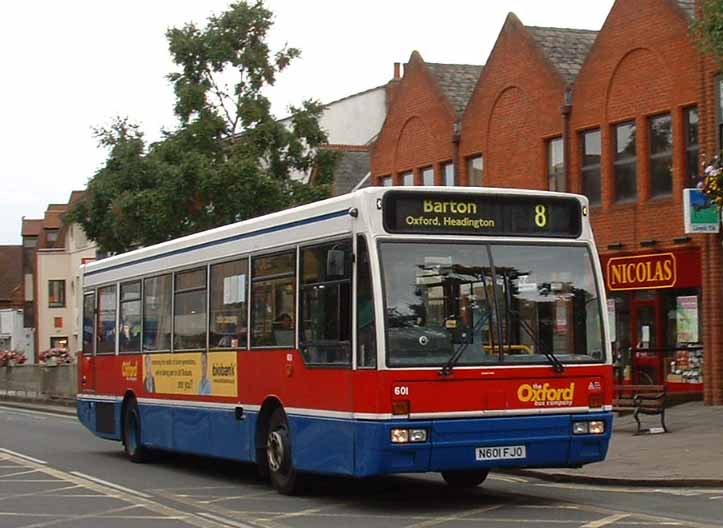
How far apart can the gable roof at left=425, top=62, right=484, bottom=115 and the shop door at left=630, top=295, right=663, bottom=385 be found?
29.8 ft

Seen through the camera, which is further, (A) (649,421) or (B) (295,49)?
(B) (295,49)

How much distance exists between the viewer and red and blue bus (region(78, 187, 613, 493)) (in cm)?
1291

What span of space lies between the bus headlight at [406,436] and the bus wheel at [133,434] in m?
8.01

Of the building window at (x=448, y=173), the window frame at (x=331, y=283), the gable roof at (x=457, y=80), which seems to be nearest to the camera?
the window frame at (x=331, y=283)

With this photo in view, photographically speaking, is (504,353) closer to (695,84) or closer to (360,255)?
(360,255)

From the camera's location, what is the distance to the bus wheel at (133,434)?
20.2 meters

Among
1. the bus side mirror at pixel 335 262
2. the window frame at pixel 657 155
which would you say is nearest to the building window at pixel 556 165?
the window frame at pixel 657 155

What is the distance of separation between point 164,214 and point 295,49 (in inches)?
208

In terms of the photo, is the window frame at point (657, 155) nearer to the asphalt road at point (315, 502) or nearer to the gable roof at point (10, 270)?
the asphalt road at point (315, 502)

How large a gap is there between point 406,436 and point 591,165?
19.0 m

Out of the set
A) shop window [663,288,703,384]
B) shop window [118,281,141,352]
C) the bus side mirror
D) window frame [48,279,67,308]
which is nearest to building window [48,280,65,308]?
window frame [48,279,67,308]

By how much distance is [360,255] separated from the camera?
13188mm

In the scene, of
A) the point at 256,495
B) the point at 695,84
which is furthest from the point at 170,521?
the point at 695,84

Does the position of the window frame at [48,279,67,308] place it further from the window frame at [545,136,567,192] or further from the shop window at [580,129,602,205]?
the shop window at [580,129,602,205]
